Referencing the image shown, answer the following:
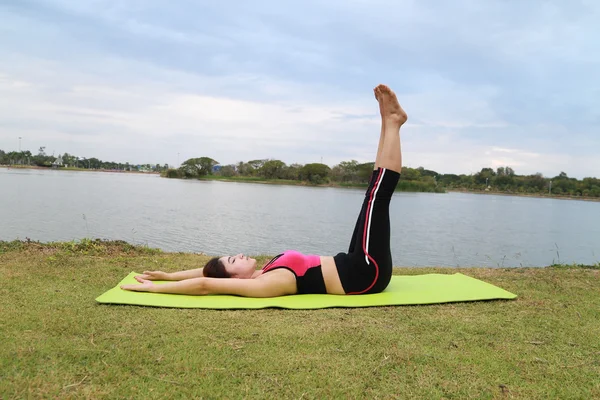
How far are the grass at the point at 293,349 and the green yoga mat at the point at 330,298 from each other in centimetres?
11

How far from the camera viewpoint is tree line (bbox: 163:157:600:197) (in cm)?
6781

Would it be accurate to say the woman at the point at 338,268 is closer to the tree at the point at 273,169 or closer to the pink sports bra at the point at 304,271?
the pink sports bra at the point at 304,271

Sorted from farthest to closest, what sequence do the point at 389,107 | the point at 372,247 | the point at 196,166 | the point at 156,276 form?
the point at 196,166, the point at 156,276, the point at 389,107, the point at 372,247

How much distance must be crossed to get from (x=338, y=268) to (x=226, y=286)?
3.05 feet

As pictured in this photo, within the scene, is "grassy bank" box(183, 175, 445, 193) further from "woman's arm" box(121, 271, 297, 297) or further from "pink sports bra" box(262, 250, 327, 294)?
"woman's arm" box(121, 271, 297, 297)

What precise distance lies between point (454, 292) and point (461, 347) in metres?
1.30

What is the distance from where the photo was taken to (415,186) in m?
68.4

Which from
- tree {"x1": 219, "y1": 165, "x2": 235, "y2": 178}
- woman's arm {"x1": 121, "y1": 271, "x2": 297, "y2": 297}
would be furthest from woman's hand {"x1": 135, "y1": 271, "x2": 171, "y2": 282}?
tree {"x1": 219, "y1": 165, "x2": 235, "y2": 178}

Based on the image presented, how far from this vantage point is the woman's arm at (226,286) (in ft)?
10.8

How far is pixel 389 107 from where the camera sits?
12.0 feet

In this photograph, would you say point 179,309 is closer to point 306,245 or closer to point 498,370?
point 498,370

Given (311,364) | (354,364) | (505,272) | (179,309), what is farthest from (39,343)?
(505,272)

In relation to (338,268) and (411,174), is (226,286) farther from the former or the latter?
(411,174)

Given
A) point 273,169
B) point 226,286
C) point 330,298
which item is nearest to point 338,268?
point 330,298
